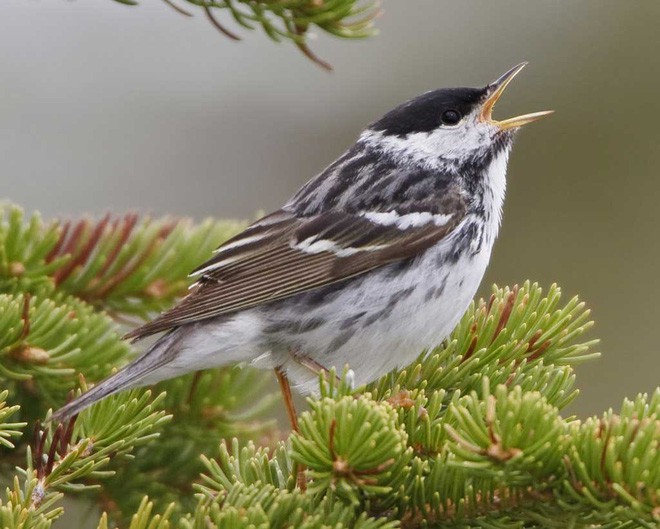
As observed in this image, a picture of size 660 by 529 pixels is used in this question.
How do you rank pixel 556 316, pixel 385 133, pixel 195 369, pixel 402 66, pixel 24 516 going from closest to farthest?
pixel 24 516 → pixel 556 316 → pixel 195 369 → pixel 385 133 → pixel 402 66

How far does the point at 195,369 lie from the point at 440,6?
14.4ft

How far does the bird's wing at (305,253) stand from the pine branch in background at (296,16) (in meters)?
0.75

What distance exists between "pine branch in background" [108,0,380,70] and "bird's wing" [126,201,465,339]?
75 centimetres

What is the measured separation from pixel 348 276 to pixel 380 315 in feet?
0.62

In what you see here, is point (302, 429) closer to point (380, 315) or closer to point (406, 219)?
point (380, 315)

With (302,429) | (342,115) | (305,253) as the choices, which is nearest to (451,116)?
(305,253)

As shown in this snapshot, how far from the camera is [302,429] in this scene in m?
1.80

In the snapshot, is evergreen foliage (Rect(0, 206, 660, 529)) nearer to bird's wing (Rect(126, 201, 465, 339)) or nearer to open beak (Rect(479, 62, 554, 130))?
bird's wing (Rect(126, 201, 465, 339))

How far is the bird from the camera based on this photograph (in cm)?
289

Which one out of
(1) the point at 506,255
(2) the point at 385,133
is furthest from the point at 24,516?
(1) the point at 506,255

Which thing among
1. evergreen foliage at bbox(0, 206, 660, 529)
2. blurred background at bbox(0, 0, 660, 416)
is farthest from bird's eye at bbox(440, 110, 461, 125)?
blurred background at bbox(0, 0, 660, 416)

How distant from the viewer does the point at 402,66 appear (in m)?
Answer: 6.50

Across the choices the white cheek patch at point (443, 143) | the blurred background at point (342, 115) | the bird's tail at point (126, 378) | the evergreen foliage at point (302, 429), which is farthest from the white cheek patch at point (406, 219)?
the blurred background at point (342, 115)

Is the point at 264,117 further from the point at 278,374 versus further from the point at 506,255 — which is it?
the point at 278,374
